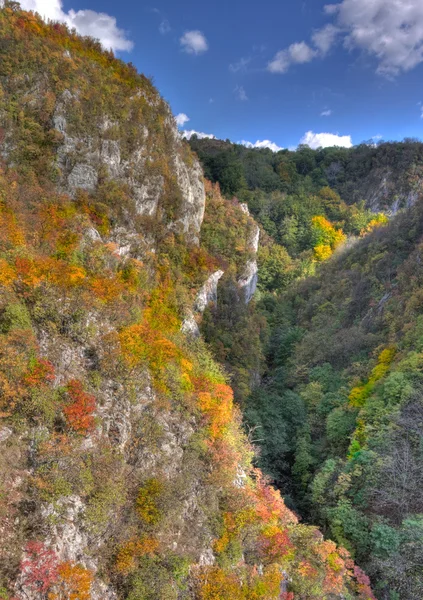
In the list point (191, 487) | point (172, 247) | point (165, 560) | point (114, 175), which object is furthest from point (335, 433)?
point (114, 175)

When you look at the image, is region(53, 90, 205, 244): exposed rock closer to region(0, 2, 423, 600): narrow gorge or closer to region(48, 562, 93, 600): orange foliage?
region(0, 2, 423, 600): narrow gorge

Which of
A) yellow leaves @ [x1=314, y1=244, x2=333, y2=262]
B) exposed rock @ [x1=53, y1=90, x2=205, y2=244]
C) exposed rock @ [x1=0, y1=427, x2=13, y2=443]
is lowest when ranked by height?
exposed rock @ [x1=0, y1=427, x2=13, y2=443]

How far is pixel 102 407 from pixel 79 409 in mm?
2136

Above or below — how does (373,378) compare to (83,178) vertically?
below

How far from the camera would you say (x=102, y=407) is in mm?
20062

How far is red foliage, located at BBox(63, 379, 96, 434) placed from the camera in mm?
17594

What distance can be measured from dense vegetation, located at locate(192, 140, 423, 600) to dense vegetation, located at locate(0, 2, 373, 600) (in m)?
3.37

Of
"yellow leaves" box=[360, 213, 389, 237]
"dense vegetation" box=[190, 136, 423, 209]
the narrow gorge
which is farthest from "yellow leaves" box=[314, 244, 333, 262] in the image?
the narrow gorge

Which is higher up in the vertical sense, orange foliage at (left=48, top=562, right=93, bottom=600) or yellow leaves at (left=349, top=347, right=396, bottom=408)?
yellow leaves at (left=349, top=347, right=396, bottom=408)

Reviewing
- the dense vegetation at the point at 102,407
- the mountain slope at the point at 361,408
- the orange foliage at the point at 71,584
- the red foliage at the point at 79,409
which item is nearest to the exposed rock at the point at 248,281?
the mountain slope at the point at 361,408

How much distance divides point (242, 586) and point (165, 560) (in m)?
4.64

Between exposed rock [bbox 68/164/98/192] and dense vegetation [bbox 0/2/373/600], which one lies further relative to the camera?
exposed rock [bbox 68/164/98/192]

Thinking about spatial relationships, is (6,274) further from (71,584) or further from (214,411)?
(214,411)

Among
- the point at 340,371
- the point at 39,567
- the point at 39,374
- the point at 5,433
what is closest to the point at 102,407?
the point at 39,374
